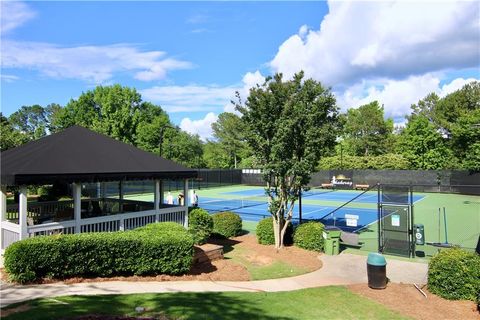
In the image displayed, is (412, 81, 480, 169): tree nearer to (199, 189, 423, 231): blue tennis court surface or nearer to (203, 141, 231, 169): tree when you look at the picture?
(199, 189, 423, 231): blue tennis court surface

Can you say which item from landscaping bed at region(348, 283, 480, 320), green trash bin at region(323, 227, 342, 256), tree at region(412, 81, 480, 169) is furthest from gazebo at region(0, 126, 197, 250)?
tree at region(412, 81, 480, 169)

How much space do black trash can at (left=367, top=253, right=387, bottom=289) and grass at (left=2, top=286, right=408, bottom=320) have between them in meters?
0.88

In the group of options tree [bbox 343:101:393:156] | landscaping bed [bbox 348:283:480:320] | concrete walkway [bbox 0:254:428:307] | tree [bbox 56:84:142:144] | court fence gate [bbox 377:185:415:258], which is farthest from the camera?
tree [bbox 343:101:393:156]

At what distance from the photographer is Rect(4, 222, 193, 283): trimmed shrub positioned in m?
9.70

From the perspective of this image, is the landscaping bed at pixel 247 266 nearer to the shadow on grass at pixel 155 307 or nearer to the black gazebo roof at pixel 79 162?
the shadow on grass at pixel 155 307

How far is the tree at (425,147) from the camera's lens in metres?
63.6

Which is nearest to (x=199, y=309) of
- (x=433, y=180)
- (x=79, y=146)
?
(x=79, y=146)

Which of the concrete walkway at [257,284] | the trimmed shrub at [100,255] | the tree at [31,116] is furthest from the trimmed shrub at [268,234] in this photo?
the tree at [31,116]

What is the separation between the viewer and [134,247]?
36.0 ft

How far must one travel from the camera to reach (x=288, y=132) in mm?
15695

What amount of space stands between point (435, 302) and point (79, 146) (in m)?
12.4

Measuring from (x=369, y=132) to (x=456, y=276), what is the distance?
73451 millimetres

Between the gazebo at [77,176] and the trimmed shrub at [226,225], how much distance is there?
2780mm

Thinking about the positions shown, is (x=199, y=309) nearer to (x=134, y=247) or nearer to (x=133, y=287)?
(x=133, y=287)
